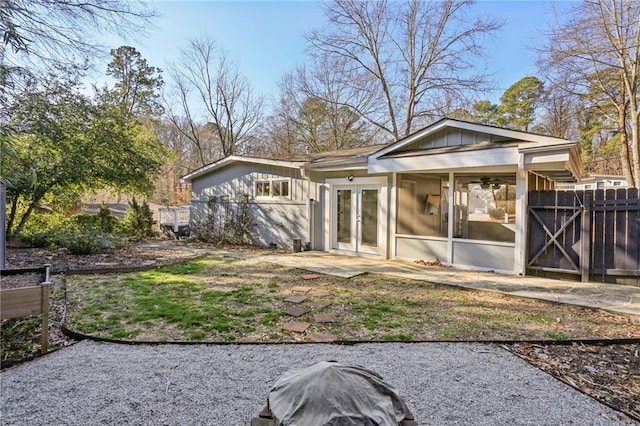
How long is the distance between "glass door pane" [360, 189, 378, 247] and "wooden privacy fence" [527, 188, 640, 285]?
3535 millimetres

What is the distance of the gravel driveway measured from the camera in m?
2.42

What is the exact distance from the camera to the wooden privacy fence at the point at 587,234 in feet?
20.2

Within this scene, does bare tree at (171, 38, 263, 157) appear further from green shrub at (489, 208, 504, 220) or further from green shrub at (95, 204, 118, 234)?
green shrub at (489, 208, 504, 220)

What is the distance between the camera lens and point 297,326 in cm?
421

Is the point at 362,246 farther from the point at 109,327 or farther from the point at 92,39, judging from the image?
the point at 92,39

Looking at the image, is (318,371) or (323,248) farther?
(323,248)

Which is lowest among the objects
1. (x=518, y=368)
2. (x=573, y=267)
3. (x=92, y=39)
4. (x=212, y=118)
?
(x=518, y=368)

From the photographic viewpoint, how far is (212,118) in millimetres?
23859

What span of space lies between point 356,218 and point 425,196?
203 centimetres

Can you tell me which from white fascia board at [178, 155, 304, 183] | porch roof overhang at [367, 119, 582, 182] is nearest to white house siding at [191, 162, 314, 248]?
white fascia board at [178, 155, 304, 183]

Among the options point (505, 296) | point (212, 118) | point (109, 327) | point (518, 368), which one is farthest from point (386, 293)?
point (212, 118)

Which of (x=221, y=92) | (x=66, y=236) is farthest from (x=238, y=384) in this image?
(x=221, y=92)

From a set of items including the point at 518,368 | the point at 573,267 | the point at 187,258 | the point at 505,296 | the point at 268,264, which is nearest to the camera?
the point at 518,368

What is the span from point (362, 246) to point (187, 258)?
15.4ft
